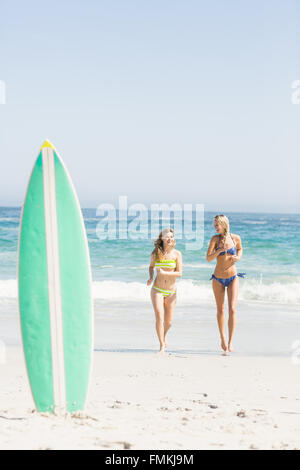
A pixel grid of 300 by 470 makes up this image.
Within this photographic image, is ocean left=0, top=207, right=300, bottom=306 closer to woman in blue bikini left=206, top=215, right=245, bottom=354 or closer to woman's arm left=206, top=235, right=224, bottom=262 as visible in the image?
woman in blue bikini left=206, top=215, right=245, bottom=354

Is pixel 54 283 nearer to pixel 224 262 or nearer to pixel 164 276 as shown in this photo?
Answer: pixel 164 276

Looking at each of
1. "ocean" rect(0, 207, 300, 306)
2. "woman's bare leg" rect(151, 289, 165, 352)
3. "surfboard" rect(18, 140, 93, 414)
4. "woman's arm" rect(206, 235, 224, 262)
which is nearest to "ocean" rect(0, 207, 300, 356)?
"ocean" rect(0, 207, 300, 306)

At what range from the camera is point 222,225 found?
5.37 meters

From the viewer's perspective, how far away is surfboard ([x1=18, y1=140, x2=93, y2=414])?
3186 millimetres

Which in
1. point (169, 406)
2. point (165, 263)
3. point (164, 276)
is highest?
point (165, 263)

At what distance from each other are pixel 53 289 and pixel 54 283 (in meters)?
0.04

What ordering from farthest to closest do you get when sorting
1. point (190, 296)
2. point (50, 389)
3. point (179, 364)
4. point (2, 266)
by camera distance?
1. point (2, 266)
2. point (190, 296)
3. point (179, 364)
4. point (50, 389)

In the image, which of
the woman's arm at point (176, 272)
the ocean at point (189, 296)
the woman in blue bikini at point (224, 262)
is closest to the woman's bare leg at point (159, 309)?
the woman's arm at point (176, 272)

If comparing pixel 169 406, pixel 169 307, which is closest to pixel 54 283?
pixel 169 406

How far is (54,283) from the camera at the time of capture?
3.18 meters
